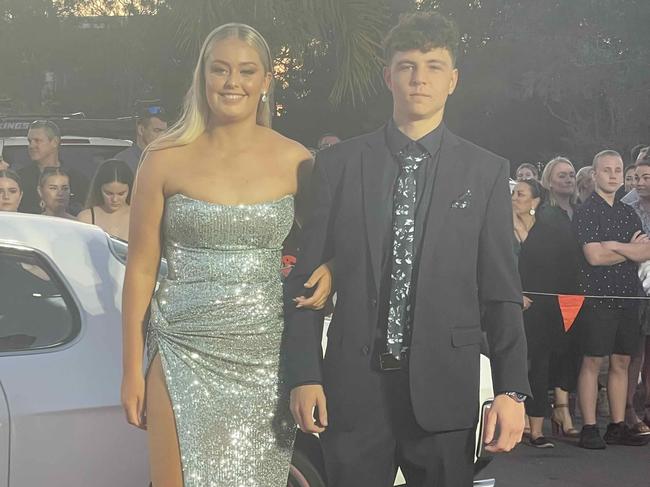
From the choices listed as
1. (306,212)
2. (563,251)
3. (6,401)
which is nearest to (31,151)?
(563,251)

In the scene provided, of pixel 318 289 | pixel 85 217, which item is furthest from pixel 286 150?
pixel 85 217

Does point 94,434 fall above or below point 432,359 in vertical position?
below

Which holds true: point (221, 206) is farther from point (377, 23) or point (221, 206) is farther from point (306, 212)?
point (377, 23)

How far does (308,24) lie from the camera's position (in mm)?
10617

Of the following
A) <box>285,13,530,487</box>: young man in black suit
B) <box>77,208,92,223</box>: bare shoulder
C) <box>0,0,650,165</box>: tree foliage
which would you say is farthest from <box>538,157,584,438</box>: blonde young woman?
<box>0,0,650,165</box>: tree foliage

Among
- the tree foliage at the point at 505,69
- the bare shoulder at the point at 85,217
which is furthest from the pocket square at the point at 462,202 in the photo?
the tree foliage at the point at 505,69

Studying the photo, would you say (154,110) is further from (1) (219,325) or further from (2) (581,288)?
(1) (219,325)

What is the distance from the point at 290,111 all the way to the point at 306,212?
593 inches

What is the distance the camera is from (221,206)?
324cm

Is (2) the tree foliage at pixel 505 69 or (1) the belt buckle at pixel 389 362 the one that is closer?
(1) the belt buckle at pixel 389 362

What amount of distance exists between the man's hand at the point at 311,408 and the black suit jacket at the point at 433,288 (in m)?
0.03

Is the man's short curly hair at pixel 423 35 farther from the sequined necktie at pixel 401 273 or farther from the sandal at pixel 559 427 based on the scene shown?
the sandal at pixel 559 427

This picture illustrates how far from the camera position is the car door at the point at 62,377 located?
3.80 meters

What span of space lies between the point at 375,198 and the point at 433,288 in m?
0.28
